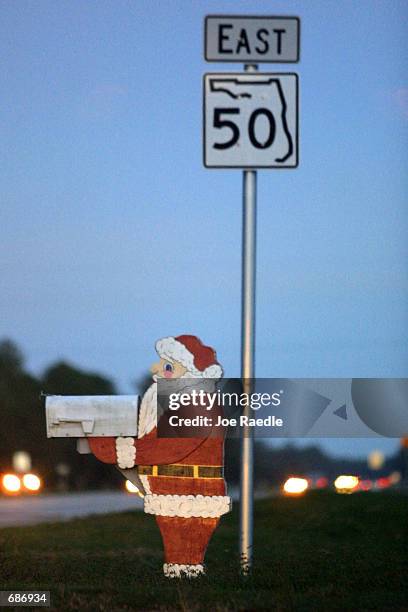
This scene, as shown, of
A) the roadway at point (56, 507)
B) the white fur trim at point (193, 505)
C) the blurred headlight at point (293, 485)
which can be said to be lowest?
the roadway at point (56, 507)

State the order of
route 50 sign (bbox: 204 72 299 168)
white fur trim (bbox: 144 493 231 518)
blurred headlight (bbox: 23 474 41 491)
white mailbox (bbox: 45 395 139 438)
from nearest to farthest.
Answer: route 50 sign (bbox: 204 72 299 168) → white fur trim (bbox: 144 493 231 518) → white mailbox (bbox: 45 395 139 438) → blurred headlight (bbox: 23 474 41 491)

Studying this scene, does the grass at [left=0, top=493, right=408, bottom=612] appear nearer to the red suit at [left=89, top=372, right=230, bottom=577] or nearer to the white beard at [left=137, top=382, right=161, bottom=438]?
the red suit at [left=89, top=372, right=230, bottom=577]

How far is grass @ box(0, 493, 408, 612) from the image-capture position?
366 inches

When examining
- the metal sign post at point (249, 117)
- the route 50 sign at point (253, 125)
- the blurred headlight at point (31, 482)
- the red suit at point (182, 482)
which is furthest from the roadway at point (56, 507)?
the route 50 sign at point (253, 125)

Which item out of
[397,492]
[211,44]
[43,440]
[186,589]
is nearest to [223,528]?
[397,492]

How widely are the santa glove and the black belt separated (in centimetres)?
23

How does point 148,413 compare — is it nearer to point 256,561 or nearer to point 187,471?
point 187,471

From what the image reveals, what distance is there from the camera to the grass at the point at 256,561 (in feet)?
30.5

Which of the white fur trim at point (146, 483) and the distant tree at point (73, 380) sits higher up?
the distant tree at point (73, 380)

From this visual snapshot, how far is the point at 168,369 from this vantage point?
11352mm

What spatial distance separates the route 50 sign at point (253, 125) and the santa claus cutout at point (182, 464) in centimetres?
208

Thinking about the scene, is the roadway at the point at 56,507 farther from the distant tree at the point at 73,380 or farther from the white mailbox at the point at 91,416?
the distant tree at the point at 73,380

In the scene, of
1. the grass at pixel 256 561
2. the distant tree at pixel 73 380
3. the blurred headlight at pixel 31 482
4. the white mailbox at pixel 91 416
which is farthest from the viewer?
the distant tree at pixel 73 380

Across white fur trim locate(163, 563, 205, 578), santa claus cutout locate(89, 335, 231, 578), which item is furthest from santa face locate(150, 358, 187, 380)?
white fur trim locate(163, 563, 205, 578)
